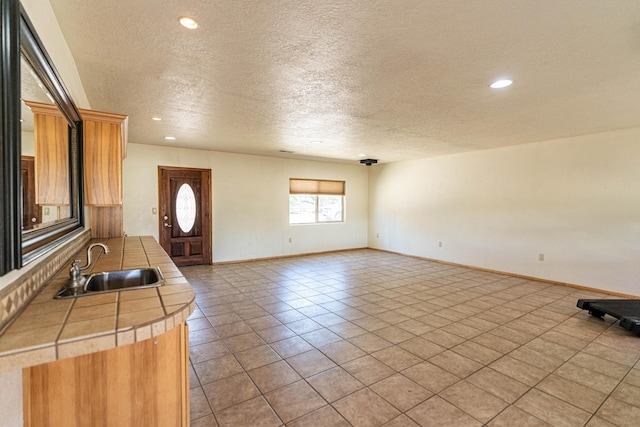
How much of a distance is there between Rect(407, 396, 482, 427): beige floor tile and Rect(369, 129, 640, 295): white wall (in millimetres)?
4357

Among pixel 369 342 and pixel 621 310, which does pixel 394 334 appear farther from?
pixel 621 310

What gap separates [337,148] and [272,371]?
445cm

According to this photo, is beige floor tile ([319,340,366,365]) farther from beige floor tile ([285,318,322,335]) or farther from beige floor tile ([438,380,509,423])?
beige floor tile ([438,380,509,423])

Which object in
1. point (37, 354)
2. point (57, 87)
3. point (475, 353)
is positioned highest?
point (57, 87)

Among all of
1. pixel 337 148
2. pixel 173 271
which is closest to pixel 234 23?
pixel 173 271

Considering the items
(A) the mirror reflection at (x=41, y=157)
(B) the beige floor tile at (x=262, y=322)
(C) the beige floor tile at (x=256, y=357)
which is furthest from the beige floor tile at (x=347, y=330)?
(A) the mirror reflection at (x=41, y=157)

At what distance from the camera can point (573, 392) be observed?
2.14 m

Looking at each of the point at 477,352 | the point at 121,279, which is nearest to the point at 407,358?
the point at 477,352

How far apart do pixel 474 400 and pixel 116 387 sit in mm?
2151

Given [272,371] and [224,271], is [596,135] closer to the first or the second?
[272,371]

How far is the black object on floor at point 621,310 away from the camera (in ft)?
9.98

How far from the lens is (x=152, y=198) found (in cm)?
578

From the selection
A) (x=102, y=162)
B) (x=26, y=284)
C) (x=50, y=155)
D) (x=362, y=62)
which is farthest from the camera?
(x=102, y=162)

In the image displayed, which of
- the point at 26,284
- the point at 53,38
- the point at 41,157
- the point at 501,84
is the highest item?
the point at 501,84
